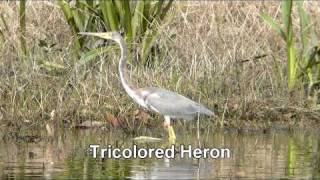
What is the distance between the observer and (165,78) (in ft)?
40.6

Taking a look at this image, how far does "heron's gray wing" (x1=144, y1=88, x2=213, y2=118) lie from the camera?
10.7 meters

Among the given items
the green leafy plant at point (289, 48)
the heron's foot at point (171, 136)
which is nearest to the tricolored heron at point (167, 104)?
the heron's foot at point (171, 136)

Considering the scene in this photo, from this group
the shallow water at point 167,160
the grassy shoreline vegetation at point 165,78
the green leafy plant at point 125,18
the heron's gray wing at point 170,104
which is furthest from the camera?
the green leafy plant at point 125,18

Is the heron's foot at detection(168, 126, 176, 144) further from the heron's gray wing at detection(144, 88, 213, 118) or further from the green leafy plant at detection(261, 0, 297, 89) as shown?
the green leafy plant at detection(261, 0, 297, 89)

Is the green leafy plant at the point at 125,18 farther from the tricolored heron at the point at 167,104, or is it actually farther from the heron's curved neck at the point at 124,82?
the tricolored heron at the point at 167,104

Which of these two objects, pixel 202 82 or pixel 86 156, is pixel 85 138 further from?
pixel 202 82

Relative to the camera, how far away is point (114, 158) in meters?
9.03

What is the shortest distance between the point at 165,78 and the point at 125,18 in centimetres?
143

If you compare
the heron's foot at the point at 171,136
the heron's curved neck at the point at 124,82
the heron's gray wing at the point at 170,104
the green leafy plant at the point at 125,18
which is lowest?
the heron's foot at the point at 171,136

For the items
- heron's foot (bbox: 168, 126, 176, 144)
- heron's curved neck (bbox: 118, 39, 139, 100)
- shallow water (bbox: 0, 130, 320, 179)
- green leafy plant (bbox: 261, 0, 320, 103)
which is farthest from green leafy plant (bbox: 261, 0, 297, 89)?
heron's foot (bbox: 168, 126, 176, 144)

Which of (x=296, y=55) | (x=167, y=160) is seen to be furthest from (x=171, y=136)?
(x=296, y=55)

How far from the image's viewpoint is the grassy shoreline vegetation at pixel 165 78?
37.6 feet

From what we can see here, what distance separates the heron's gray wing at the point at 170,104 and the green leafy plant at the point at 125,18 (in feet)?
8.43

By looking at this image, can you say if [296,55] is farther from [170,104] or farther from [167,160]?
[167,160]
